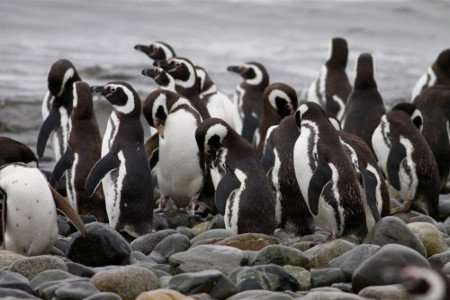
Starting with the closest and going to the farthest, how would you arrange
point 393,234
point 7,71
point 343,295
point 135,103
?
point 343,295 < point 393,234 < point 135,103 < point 7,71

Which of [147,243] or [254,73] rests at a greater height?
[254,73]

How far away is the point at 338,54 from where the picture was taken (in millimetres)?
14680

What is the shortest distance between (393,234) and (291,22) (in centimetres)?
2209

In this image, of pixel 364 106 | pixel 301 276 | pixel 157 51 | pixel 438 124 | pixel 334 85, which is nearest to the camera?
pixel 301 276

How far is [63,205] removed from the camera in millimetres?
7242

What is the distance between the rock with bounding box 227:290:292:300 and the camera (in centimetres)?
570

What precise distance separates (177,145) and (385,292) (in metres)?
3.77

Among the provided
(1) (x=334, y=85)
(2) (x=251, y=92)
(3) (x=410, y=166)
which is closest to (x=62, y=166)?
(3) (x=410, y=166)

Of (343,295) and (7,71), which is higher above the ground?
(343,295)

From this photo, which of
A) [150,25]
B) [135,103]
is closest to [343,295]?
[135,103]

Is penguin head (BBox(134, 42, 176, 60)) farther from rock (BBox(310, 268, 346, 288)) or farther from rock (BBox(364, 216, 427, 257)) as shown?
rock (BBox(310, 268, 346, 288))

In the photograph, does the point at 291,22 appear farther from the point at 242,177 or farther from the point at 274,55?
the point at 242,177

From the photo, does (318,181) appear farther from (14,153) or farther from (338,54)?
(338,54)

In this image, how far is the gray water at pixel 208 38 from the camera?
18.7 metres
